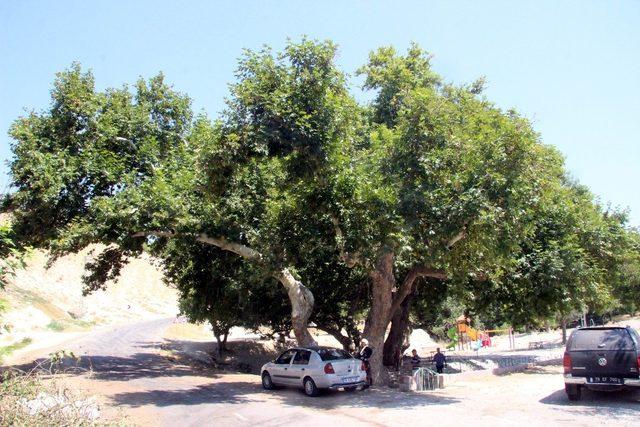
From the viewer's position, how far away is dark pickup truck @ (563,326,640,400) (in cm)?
1166

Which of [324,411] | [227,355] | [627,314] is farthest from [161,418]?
[627,314]

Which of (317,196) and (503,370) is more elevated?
(317,196)

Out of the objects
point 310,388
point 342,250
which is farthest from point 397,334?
point 310,388

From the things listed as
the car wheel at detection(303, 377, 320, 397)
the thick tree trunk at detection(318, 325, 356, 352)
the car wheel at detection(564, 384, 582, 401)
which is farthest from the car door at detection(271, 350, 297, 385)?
the thick tree trunk at detection(318, 325, 356, 352)

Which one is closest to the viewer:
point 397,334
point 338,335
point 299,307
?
point 299,307

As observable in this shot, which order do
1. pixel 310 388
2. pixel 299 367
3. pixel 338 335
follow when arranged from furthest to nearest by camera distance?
pixel 338 335, pixel 299 367, pixel 310 388

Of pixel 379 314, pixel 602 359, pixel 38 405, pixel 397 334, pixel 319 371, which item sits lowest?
pixel 38 405

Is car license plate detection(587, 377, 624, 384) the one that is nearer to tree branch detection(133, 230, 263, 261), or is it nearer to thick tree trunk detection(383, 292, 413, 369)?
tree branch detection(133, 230, 263, 261)

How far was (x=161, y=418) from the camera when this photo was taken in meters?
11.7

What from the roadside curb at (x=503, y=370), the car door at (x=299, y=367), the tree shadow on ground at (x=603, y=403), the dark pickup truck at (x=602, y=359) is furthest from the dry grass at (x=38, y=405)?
the roadside curb at (x=503, y=370)

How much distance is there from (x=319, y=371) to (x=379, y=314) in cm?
367

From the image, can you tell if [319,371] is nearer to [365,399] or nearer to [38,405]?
[365,399]

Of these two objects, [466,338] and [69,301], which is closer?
[466,338]

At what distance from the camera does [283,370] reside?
1617 centimetres
